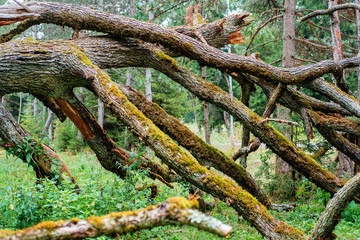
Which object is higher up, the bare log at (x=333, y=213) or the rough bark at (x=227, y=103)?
the rough bark at (x=227, y=103)

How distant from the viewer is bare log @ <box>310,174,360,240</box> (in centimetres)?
388

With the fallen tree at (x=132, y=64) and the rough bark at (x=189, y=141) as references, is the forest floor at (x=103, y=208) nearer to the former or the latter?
the fallen tree at (x=132, y=64)

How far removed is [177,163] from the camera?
4008 millimetres

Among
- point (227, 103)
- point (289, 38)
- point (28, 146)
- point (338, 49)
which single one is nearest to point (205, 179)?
point (227, 103)

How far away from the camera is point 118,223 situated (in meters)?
1.82

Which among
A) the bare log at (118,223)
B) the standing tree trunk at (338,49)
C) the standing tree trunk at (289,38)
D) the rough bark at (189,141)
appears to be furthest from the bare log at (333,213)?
the standing tree trunk at (289,38)

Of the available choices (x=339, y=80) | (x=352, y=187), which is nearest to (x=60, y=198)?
(x=352, y=187)

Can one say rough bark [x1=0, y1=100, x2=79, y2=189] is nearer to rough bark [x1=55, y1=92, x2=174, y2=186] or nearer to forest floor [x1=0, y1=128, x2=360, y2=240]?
forest floor [x1=0, y1=128, x2=360, y2=240]

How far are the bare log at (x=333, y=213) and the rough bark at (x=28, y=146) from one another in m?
3.93

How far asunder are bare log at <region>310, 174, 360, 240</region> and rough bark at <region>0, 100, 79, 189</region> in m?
3.93

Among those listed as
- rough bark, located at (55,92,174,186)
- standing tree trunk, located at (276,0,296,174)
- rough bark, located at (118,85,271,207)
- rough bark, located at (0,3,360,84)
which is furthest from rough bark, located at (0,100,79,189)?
standing tree trunk, located at (276,0,296,174)

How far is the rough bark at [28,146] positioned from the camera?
487 centimetres

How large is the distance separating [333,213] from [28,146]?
4792 millimetres

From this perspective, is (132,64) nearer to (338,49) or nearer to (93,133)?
(93,133)
